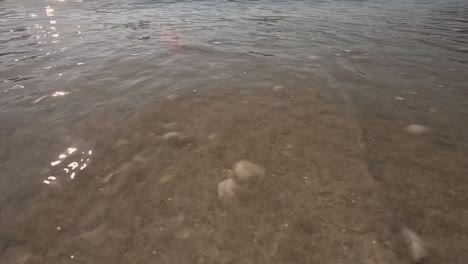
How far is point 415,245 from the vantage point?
2139 millimetres

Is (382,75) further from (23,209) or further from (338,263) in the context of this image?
(23,209)

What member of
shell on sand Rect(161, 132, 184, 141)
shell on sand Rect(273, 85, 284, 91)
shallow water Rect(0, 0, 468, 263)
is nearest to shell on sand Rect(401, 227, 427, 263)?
shallow water Rect(0, 0, 468, 263)

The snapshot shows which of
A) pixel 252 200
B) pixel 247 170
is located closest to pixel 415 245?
pixel 252 200

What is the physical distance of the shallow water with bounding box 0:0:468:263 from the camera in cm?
223

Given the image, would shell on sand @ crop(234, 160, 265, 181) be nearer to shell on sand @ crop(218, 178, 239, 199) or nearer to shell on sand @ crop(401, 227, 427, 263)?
shell on sand @ crop(218, 178, 239, 199)

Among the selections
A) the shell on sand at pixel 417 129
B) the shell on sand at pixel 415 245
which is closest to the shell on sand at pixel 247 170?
the shell on sand at pixel 415 245

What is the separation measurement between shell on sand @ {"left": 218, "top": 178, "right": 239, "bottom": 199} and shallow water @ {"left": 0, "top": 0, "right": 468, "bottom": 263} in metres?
0.04

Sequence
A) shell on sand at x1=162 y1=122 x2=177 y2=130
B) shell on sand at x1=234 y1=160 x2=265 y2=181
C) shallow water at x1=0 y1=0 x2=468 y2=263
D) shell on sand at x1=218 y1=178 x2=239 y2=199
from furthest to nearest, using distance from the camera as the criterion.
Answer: shell on sand at x1=162 y1=122 x2=177 y2=130
shell on sand at x1=234 y1=160 x2=265 y2=181
shell on sand at x1=218 y1=178 x2=239 y2=199
shallow water at x1=0 y1=0 x2=468 y2=263

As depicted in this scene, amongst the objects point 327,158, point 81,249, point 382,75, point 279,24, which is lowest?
point 81,249

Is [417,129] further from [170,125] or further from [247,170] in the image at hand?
[170,125]

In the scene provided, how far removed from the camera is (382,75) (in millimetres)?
5035

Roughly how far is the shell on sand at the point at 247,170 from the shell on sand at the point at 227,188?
95mm

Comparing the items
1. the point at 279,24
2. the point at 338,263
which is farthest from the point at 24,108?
the point at 279,24

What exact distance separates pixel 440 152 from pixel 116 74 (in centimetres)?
484
